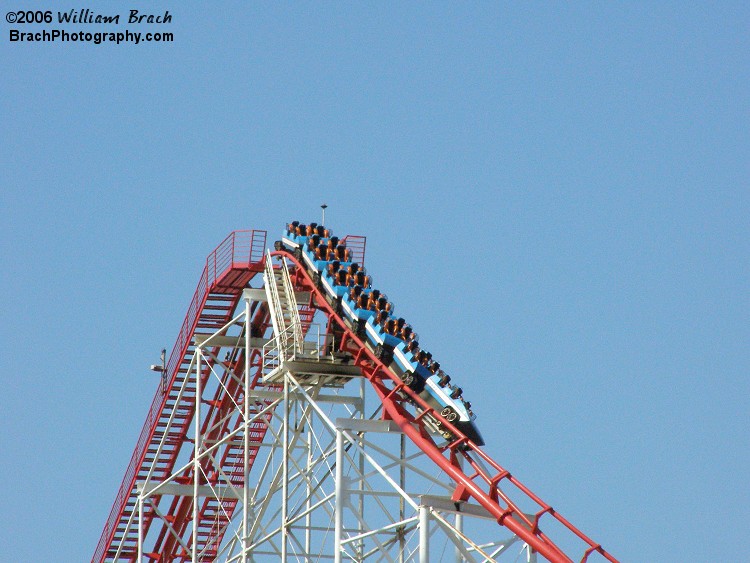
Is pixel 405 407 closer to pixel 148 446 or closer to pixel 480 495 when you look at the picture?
pixel 480 495

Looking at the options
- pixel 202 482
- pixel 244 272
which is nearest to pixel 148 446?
pixel 202 482

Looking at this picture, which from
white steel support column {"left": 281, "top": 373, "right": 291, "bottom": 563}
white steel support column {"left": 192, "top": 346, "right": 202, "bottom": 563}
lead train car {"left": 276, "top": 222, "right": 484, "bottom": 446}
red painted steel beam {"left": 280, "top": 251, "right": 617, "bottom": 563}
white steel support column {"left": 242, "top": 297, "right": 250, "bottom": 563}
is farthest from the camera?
white steel support column {"left": 192, "top": 346, "right": 202, "bottom": 563}

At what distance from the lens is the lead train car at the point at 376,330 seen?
159 feet

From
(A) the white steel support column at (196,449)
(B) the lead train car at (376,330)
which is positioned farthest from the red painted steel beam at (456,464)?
(A) the white steel support column at (196,449)

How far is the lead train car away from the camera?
159 ft

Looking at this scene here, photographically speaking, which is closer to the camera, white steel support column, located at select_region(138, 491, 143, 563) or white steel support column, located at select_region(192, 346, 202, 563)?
white steel support column, located at select_region(192, 346, 202, 563)

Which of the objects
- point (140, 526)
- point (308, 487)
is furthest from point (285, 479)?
point (140, 526)

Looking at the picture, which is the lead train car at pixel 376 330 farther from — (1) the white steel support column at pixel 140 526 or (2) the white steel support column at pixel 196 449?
(1) the white steel support column at pixel 140 526

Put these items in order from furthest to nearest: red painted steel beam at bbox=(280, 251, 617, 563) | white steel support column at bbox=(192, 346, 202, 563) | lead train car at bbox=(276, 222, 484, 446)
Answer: white steel support column at bbox=(192, 346, 202, 563), lead train car at bbox=(276, 222, 484, 446), red painted steel beam at bbox=(280, 251, 617, 563)

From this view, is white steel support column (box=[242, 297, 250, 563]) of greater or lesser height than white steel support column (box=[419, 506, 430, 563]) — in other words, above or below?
above

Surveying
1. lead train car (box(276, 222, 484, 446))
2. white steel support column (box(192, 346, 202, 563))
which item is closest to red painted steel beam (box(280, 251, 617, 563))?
lead train car (box(276, 222, 484, 446))

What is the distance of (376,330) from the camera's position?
50344 mm

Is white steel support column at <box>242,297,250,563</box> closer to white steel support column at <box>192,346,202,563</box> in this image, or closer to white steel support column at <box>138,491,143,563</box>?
white steel support column at <box>192,346,202,563</box>

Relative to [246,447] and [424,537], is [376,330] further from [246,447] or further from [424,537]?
[424,537]
